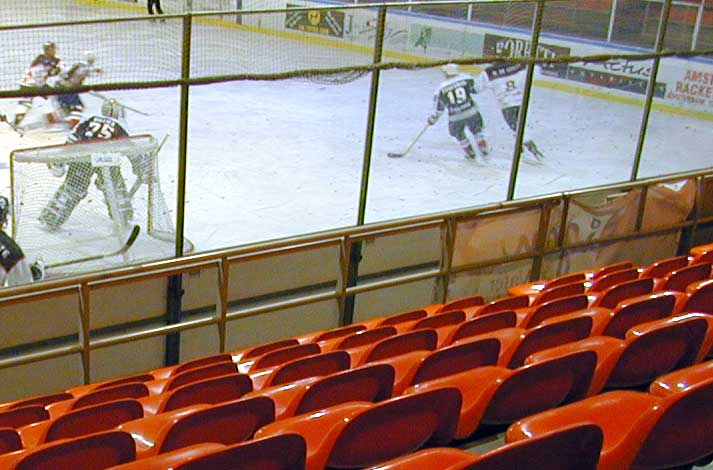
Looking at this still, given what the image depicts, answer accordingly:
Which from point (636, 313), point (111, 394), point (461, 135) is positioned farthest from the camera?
point (461, 135)

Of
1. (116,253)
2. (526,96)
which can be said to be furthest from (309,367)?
(526,96)

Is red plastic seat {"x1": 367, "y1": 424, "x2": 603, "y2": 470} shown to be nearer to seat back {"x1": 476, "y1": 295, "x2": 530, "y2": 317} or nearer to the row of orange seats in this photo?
the row of orange seats

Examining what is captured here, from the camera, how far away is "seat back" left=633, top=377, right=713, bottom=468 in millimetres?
2289

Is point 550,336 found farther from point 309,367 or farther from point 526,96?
point 526,96

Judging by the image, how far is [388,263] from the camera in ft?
23.3

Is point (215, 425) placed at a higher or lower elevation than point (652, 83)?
lower

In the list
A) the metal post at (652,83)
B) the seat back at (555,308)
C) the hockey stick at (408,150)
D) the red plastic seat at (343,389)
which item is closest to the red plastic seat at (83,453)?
the red plastic seat at (343,389)

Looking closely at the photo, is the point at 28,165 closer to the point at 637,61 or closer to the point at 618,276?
the point at 618,276

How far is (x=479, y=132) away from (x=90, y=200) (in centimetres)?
390

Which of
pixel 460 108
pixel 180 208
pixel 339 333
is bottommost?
pixel 339 333

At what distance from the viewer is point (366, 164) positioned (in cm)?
680

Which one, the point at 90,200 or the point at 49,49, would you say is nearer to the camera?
the point at 90,200

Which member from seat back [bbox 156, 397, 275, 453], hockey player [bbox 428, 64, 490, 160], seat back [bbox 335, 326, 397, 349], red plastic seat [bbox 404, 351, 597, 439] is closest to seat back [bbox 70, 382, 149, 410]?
seat back [bbox 335, 326, 397, 349]

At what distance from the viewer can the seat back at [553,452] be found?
1875 mm
